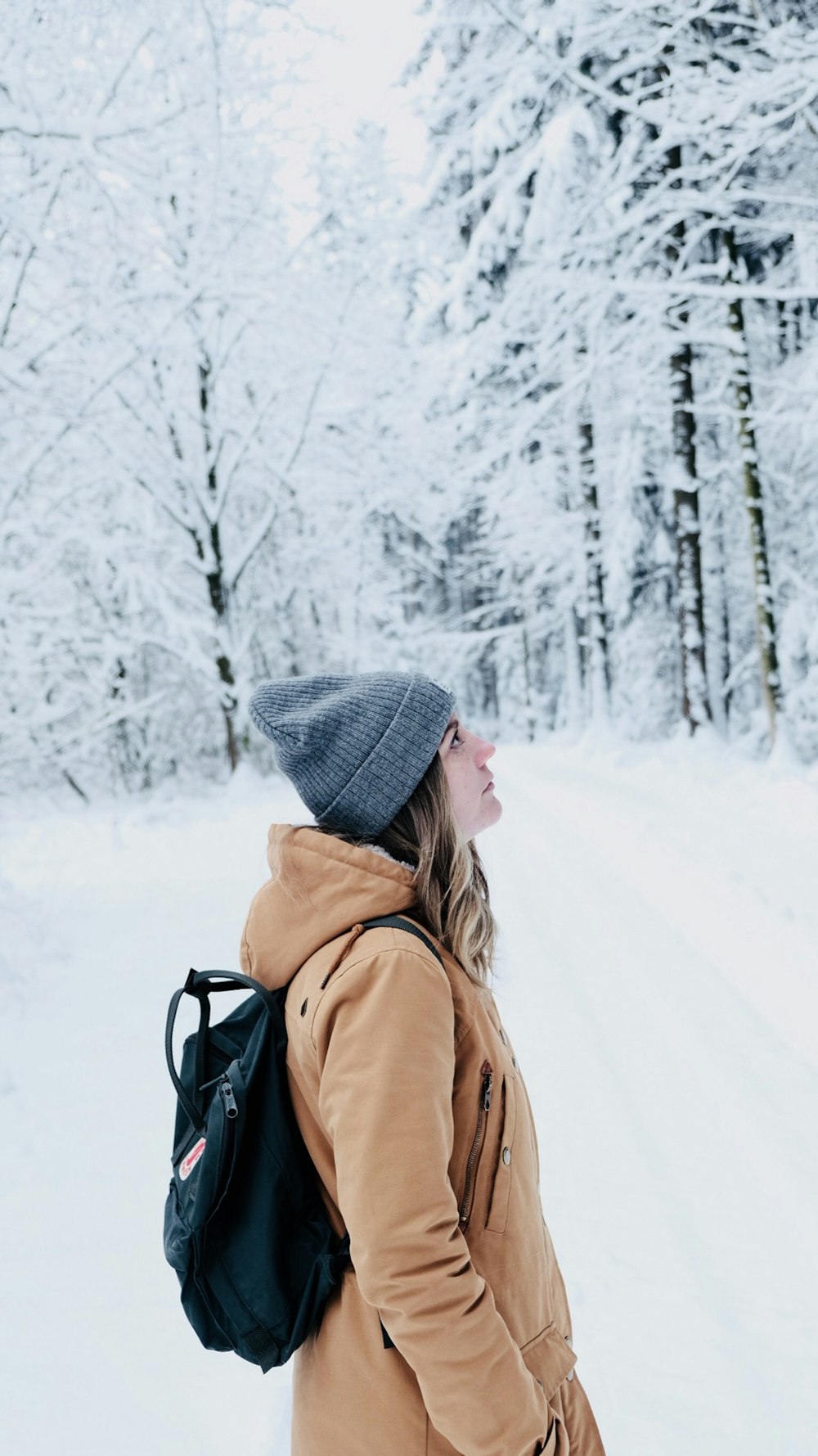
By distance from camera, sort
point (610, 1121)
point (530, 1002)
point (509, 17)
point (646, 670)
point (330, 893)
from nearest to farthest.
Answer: point (330, 893), point (610, 1121), point (530, 1002), point (509, 17), point (646, 670)

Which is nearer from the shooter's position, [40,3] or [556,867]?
[40,3]

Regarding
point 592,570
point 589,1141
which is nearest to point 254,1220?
point 589,1141

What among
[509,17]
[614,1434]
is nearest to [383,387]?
[509,17]

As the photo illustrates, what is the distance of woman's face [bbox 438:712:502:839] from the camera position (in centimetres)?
158

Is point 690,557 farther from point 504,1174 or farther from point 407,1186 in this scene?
point 407,1186

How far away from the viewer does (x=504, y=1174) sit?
1387mm

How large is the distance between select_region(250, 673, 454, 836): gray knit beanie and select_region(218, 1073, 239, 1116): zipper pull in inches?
16.8

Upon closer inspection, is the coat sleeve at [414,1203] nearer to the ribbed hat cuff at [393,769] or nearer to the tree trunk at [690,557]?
the ribbed hat cuff at [393,769]

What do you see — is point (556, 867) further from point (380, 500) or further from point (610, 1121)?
point (380, 500)

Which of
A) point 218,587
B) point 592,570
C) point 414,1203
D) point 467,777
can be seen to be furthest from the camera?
point 592,570

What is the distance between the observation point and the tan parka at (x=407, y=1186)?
3.84ft

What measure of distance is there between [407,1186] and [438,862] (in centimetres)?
50

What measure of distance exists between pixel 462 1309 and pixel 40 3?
759cm

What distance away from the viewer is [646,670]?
72.9ft
